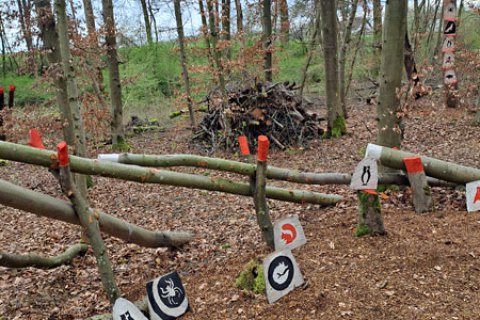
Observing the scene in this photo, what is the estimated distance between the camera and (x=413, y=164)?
13.0 feet

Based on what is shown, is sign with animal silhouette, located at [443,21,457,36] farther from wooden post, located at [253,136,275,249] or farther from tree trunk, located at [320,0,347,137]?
wooden post, located at [253,136,275,249]

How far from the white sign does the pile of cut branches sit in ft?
17.8

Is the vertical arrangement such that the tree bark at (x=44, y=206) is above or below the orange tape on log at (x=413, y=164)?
above

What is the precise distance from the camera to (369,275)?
283 cm

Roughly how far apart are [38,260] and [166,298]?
1625 millimetres

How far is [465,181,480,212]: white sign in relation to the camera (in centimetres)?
372

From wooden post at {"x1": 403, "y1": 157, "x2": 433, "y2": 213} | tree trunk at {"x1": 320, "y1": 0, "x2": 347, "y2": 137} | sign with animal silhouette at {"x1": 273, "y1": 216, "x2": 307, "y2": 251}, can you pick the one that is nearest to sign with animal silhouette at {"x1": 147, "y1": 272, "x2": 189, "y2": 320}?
sign with animal silhouette at {"x1": 273, "y1": 216, "x2": 307, "y2": 251}

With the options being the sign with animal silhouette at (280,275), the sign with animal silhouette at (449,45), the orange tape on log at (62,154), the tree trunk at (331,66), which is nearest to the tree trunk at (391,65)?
the sign with animal silhouette at (280,275)

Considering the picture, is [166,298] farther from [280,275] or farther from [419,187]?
[419,187]

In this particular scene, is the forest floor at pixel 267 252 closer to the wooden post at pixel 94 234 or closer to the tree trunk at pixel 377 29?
the wooden post at pixel 94 234

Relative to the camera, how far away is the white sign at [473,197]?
12.2 ft

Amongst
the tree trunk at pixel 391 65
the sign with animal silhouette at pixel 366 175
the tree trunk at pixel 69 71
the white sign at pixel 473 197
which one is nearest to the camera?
the sign with animal silhouette at pixel 366 175

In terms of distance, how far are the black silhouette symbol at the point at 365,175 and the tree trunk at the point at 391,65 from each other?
3.26 ft

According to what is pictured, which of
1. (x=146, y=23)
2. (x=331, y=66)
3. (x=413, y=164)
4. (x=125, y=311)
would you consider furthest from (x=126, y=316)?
(x=146, y=23)
